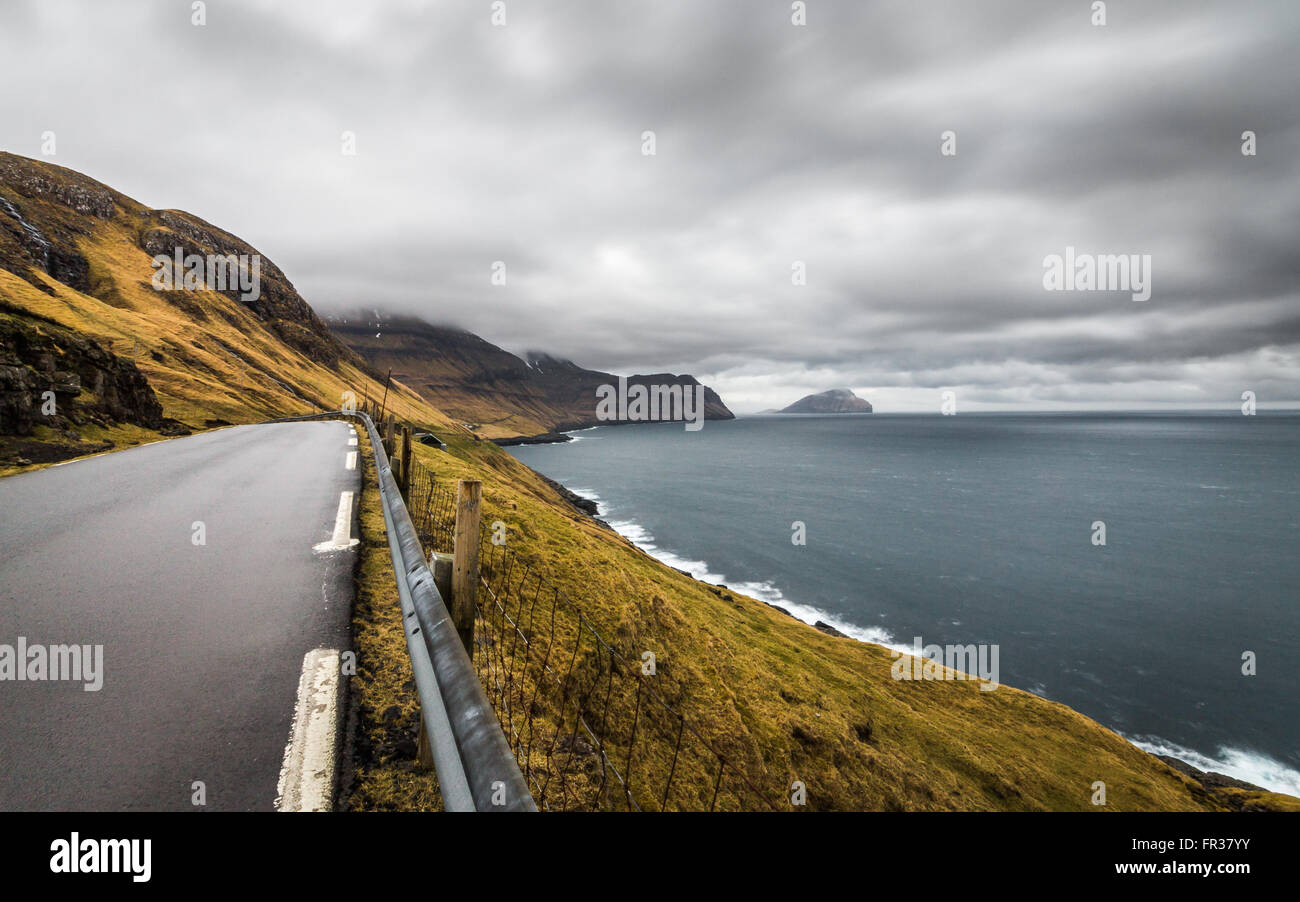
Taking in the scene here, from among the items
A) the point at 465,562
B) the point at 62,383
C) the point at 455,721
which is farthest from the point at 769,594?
the point at 455,721

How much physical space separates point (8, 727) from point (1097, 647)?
62.3 metres

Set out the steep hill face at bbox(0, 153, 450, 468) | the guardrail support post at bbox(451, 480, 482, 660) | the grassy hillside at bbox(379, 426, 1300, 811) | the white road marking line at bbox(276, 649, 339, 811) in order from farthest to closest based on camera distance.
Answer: the steep hill face at bbox(0, 153, 450, 468) < the grassy hillside at bbox(379, 426, 1300, 811) < the guardrail support post at bbox(451, 480, 482, 660) < the white road marking line at bbox(276, 649, 339, 811)

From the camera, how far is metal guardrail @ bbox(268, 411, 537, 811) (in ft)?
6.60

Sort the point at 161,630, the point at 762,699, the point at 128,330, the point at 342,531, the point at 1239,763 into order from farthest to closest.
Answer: the point at 128,330
the point at 1239,763
the point at 762,699
the point at 342,531
the point at 161,630

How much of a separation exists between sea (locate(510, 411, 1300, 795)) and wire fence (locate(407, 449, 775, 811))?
3968 cm

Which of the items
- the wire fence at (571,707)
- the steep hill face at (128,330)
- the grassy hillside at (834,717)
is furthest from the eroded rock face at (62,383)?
the wire fence at (571,707)

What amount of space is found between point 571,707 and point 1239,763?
45924mm

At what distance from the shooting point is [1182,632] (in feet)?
153

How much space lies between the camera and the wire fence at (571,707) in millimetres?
6621

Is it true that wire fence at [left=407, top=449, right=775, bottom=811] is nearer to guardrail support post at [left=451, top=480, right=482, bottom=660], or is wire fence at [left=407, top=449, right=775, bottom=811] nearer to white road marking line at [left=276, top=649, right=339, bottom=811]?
white road marking line at [left=276, top=649, right=339, bottom=811]

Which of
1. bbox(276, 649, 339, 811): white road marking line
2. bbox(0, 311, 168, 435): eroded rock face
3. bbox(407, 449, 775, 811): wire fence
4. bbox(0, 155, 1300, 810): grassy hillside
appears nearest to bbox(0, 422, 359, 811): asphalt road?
bbox(276, 649, 339, 811): white road marking line

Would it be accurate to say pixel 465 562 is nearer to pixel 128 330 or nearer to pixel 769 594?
pixel 769 594

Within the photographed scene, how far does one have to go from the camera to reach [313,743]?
12.8 ft

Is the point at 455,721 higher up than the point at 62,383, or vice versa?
the point at 62,383
